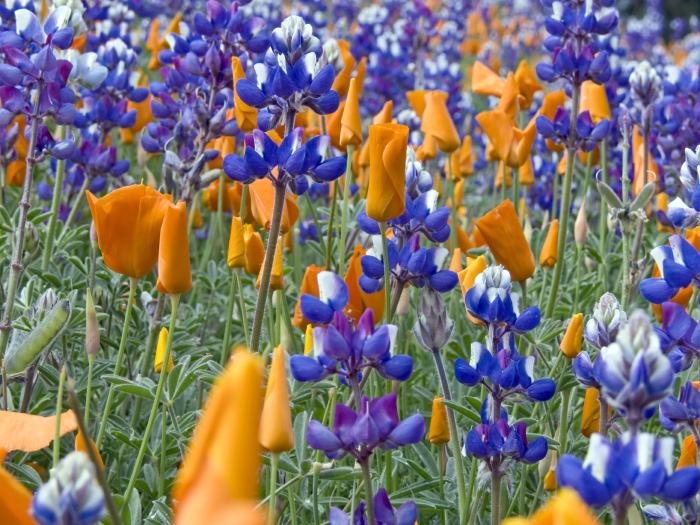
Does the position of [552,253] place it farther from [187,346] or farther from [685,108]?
[685,108]

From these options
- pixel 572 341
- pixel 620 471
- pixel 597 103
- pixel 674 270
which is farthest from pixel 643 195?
pixel 620 471

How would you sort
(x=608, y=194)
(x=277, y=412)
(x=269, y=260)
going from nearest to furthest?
(x=277, y=412) → (x=269, y=260) → (x=608, y=194)

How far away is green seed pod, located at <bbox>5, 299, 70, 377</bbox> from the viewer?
1.21 meters

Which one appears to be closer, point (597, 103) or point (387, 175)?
point (387, 175)

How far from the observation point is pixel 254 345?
1226 mm

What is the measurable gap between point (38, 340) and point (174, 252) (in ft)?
0.83

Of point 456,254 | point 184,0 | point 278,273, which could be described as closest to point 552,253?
point 456,254

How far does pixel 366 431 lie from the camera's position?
0.87 meters

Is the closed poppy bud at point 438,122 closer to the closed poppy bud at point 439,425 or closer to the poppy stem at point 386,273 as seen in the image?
the poppy stem at point 386,273

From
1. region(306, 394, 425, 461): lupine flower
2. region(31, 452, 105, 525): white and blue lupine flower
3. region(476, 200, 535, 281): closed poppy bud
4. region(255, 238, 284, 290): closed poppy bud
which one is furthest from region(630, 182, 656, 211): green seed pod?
region(31, 452, 105, 525): white and blue lupine flower

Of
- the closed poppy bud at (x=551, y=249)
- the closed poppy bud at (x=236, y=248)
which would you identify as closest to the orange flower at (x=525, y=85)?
the closed poppy bud at (x=551, y=249)

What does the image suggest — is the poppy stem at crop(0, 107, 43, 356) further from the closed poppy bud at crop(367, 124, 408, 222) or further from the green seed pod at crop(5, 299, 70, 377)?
the closed poppy bud at crop(367, 124, 408, 222)

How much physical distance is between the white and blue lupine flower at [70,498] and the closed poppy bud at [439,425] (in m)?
0.77

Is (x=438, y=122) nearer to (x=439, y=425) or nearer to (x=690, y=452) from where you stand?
(x=439, y=425)
